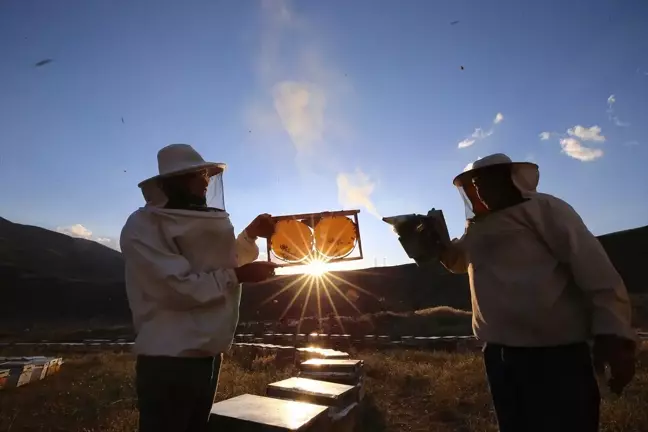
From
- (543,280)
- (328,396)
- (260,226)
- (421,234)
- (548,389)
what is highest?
(260,226)

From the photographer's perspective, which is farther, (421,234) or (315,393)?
(315,393)

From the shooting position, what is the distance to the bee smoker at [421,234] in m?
3.11

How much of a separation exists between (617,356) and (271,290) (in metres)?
52.2

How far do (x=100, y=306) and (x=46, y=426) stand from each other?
61.9 m

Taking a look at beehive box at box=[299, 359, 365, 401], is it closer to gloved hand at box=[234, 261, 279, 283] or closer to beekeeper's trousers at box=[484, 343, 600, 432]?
beekeeper's trousers at box=[484, 343, 600, 432]

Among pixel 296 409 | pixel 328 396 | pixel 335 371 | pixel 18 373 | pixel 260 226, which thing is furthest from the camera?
pixel 18 373

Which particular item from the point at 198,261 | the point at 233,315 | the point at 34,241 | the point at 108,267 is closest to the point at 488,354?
the point at 233,315

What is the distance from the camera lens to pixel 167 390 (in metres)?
2.41

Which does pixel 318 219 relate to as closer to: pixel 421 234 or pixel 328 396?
pixel 421 234

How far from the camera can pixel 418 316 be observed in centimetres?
2397


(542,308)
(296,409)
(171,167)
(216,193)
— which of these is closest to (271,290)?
(296,409)

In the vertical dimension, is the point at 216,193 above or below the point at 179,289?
above

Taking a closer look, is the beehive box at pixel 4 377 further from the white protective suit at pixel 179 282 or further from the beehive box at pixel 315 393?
the white protective suit at pixel 179 282

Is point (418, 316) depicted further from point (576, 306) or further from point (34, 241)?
point (34, 241)
